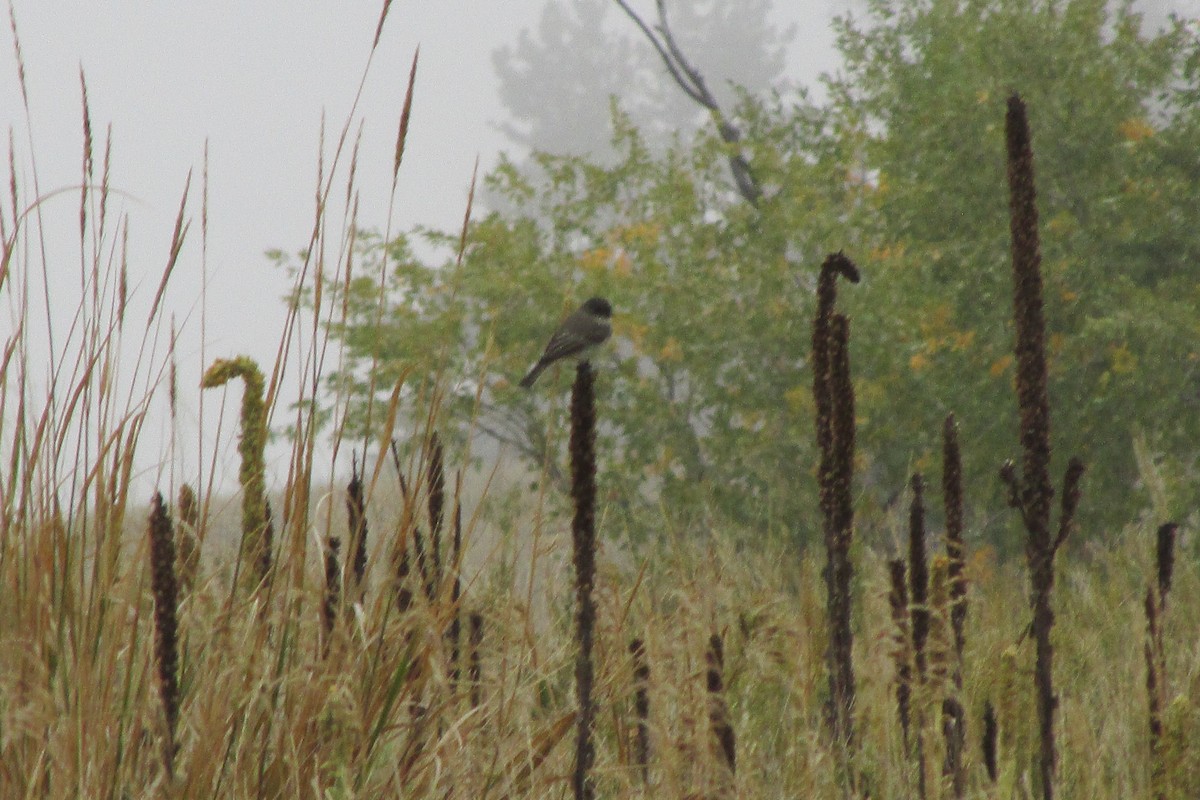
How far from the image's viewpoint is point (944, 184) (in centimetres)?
969

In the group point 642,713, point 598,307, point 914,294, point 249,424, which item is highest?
point 914,294

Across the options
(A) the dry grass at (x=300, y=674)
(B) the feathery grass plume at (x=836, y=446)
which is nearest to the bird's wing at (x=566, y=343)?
(A) the dry grass at (x=300, y=674)

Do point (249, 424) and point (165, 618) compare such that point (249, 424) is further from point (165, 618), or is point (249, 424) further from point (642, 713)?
point (642, 713)

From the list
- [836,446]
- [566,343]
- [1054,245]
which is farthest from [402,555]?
[1054,245]

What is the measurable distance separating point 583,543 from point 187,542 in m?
1.30

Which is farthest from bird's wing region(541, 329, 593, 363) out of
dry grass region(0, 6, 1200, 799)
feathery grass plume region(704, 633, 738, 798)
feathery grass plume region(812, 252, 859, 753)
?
feathery grass plume region(812, 252, 859, 753)

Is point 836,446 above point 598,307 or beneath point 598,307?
beneath

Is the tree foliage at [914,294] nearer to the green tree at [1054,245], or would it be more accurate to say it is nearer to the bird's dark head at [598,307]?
the green tree at [1054,245]

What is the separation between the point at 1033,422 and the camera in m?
1.59

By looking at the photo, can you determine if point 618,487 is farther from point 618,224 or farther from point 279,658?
point 279,658

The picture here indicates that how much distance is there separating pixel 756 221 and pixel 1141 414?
2.90 m

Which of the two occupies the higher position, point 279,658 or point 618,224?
point 618,224

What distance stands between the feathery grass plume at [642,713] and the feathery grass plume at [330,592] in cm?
55

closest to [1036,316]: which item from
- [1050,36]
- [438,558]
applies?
[438,558]
